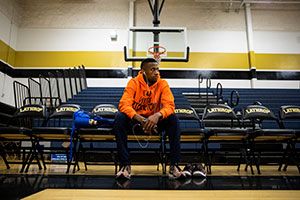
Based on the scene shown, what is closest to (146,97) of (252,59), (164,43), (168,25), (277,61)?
(164,43)

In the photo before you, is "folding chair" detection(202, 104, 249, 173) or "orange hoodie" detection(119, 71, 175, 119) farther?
"folding chair" detection(202, 104, 249, 173)

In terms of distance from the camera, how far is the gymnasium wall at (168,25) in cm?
823

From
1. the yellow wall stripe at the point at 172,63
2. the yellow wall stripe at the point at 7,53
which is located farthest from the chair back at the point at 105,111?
the yellow wall stripe at the point at 7,53

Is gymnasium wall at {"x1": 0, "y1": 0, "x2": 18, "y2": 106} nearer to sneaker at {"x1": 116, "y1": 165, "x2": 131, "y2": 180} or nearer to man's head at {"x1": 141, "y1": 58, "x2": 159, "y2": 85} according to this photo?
man's head at {"x1": 141, "y1": 58, "x2": 159, "y2": 85}

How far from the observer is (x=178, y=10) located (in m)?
8.84

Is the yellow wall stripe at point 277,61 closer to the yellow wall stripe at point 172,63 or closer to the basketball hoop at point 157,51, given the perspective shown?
the yellow wall stripe at point 172,63

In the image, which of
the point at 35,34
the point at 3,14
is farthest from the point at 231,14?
the point at 3,14

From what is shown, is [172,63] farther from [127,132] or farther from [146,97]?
[127,132]

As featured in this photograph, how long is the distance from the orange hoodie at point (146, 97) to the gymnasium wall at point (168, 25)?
A: 6.03 m

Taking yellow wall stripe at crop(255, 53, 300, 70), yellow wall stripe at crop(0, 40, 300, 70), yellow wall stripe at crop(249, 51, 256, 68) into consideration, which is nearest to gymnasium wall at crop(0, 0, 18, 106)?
yellow wall stripe at crop(0, 40, 300, 70)

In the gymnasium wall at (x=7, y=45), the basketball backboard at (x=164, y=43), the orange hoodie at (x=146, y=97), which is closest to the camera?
the orange hoodie at (x=146, y=97)

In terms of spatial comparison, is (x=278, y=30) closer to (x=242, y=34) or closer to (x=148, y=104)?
(x=242, y=34)

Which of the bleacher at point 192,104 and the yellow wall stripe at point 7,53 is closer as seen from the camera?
the bleacher at point 192,104

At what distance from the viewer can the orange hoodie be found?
Answer: 217 centimetres
